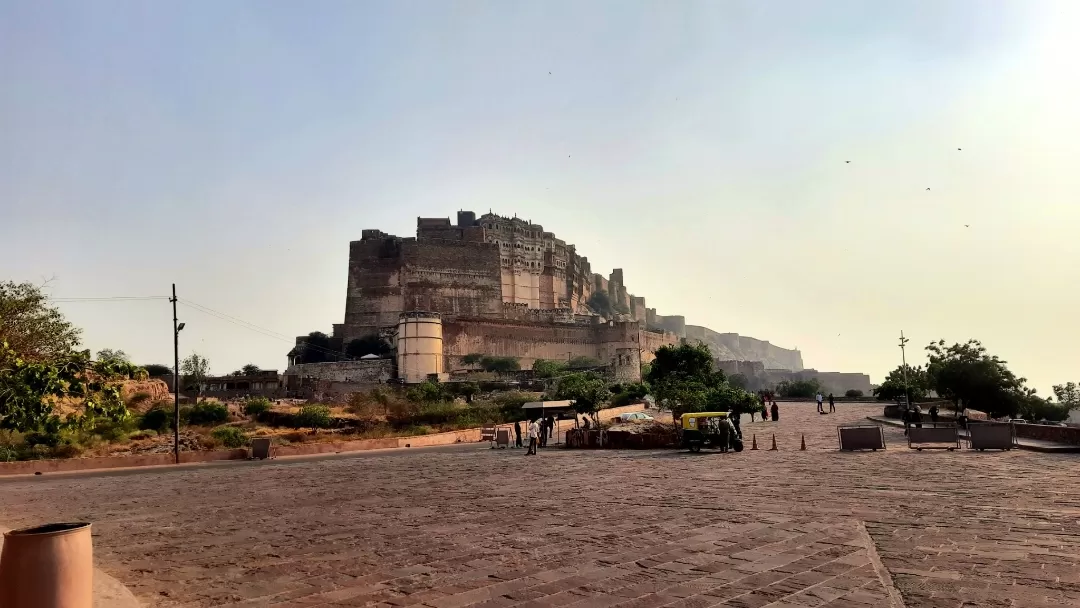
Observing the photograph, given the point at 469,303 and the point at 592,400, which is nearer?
the point at 592,400

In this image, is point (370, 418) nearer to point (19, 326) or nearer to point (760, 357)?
point (19, 326)

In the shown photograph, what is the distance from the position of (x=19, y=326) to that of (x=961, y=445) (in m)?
23.1

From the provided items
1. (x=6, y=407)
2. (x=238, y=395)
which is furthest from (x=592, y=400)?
(x=238, y=395)

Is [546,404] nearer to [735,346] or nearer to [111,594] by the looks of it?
[111,594]

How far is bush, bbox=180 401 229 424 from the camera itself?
33.5 m

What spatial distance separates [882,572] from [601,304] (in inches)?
3686

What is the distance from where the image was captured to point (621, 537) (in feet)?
19.0

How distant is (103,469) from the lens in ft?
60.1

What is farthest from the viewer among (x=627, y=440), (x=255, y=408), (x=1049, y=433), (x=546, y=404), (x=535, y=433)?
(x=255, y=408)

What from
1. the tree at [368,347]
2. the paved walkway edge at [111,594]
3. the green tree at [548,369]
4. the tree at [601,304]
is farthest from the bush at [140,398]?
the tree at [601,304]

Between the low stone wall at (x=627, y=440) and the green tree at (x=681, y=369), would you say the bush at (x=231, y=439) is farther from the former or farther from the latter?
the green tree at (x=681, y=369)

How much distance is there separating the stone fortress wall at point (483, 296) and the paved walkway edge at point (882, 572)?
189ft

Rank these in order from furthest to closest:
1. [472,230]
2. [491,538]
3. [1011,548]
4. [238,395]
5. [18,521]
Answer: [472,230], [238,395], [18,521], [491,538], [1011,548]

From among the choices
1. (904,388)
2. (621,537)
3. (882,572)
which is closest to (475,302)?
(904,388)
